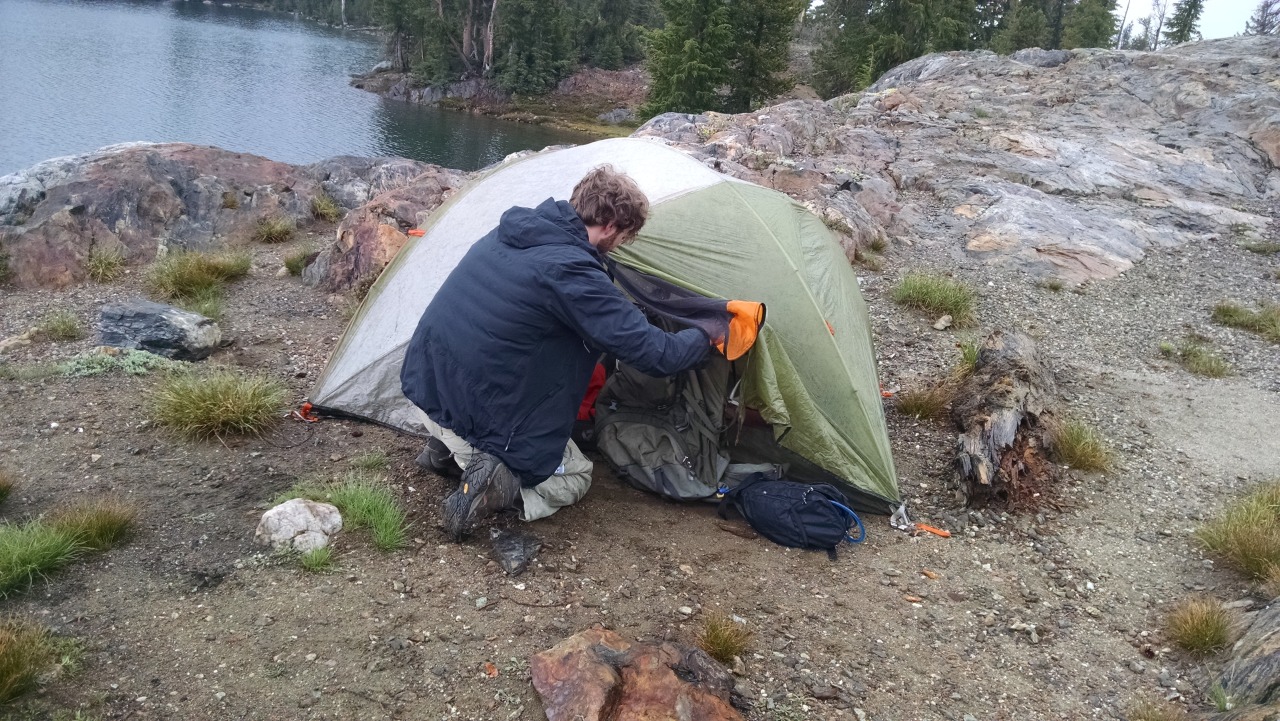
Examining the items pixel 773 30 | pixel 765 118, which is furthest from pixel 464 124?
pixel 765 118

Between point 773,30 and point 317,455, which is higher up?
point 773,30

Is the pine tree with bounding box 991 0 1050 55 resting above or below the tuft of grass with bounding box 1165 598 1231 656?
above

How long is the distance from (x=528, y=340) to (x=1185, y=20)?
232 feet

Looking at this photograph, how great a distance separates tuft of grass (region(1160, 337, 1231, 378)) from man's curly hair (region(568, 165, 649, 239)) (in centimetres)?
694

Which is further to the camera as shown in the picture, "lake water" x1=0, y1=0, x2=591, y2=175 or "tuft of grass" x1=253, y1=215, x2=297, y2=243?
"lake water" x1=0, y1=0, x2=591, y2=175

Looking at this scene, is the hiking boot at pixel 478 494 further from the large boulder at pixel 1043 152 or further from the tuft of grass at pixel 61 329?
the large boulder at pixel 1043 152

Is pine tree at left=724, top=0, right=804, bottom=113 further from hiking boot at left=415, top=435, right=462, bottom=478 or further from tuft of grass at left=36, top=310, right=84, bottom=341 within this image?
hiking boot at left=415, top=435, right=462, bottom=478

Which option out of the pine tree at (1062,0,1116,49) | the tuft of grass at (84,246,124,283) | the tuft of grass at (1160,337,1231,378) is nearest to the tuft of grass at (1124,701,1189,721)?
the tuft of grass at (1160,337,1231,378)

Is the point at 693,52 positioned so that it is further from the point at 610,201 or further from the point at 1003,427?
the point at 610,201

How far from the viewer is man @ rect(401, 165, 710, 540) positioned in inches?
160

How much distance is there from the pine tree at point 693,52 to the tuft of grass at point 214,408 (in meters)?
36.0

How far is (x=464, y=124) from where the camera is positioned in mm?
45406

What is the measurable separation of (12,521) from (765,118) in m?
17.2

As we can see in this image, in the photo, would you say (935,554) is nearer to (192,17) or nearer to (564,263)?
(564,263)
